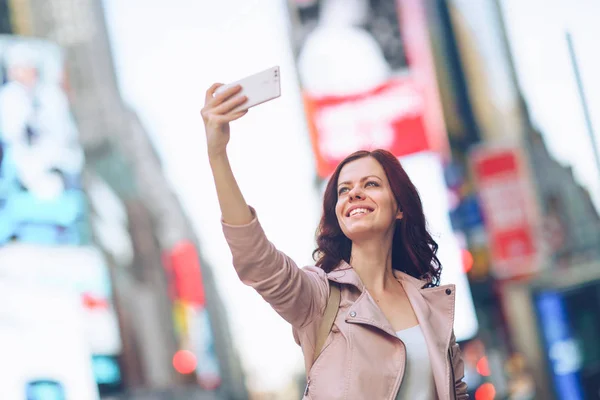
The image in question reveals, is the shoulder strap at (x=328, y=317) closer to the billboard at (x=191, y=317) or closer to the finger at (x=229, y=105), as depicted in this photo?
the finger at (x=229, y=105)

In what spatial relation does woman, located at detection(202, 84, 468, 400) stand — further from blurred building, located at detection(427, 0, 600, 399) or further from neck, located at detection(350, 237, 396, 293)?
blurred building, located at detection(427, 0, 600, 399)

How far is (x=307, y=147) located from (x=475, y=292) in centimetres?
217

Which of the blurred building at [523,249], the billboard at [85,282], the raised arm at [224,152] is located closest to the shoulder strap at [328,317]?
the raised arm at [224,152]

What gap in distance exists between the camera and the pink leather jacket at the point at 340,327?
1451mm

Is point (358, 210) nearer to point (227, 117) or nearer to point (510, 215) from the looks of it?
point (227, 117)

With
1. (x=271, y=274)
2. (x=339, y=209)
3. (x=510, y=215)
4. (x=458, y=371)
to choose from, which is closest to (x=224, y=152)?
(x=271, y=274)

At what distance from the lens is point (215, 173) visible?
1454mm

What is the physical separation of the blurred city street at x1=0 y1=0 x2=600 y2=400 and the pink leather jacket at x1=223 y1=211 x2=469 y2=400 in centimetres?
517

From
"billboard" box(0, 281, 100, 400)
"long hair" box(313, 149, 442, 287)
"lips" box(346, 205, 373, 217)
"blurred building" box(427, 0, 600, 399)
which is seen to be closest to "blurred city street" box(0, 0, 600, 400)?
"blurred building" box(427, 0, 600, 399)

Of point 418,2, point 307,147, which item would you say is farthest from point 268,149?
point 418,2

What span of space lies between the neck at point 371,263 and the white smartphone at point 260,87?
1.64 ft

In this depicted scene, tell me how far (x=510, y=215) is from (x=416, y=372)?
581 centimetres

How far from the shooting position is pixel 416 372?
1590 mm

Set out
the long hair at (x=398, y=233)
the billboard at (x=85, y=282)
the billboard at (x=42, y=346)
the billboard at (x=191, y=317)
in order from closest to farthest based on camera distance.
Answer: the long hair at (x=398, y=233)
the billboard at (x=42, y=346)
the billboard at (x=85, y=282)
the billboard at (x=191, y=317)
